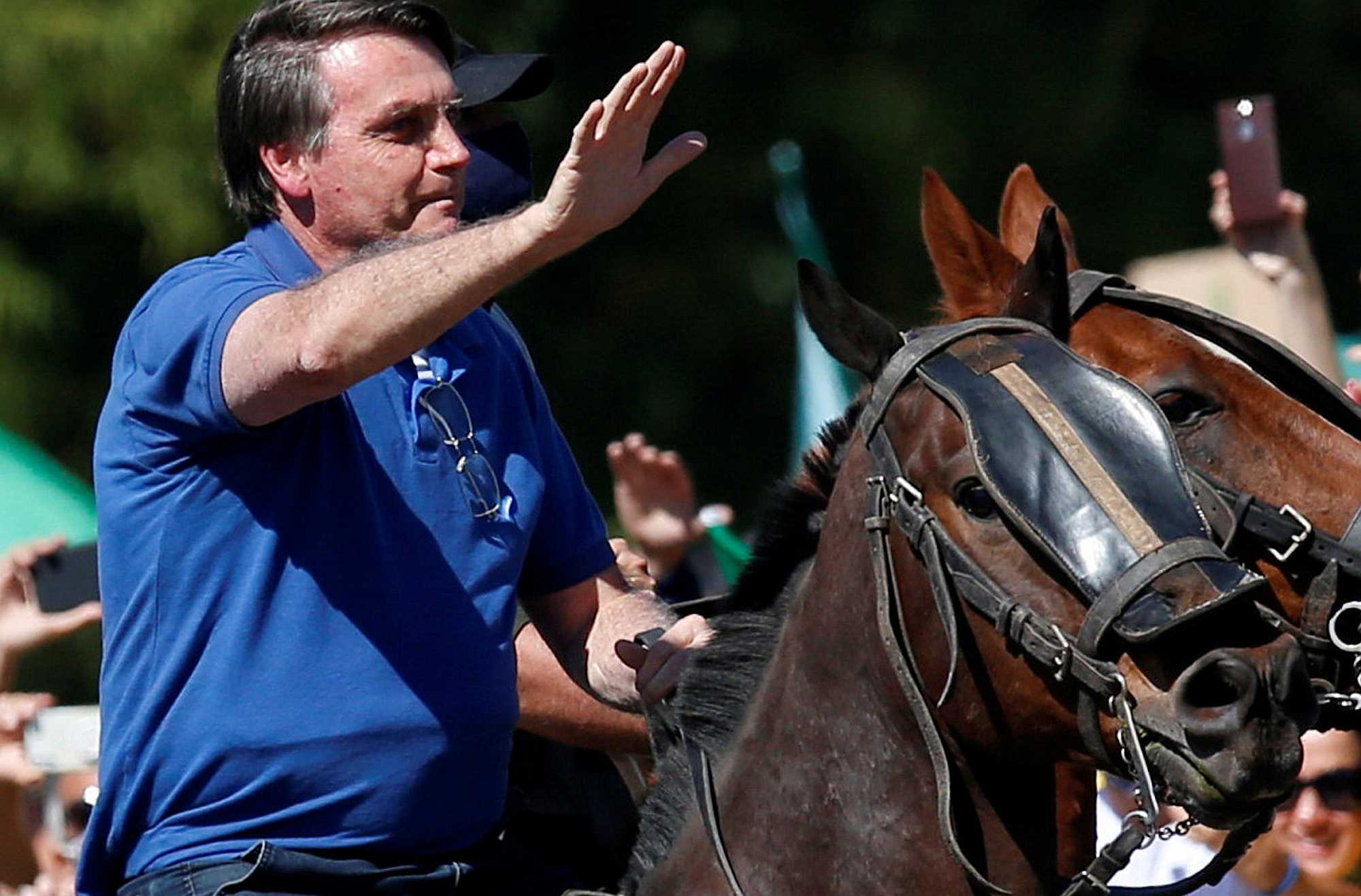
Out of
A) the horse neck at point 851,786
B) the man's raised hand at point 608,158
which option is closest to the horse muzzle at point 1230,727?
the horse neck at point 851,786

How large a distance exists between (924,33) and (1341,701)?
22.1ft

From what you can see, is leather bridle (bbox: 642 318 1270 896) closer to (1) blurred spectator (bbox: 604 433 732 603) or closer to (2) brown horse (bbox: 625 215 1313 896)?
(2) brown horse (bbox: 625 215 1313 896)

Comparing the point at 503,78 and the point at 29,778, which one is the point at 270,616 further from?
the point at 29,778

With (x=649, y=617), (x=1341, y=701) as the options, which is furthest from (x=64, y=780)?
(x=1341, y=701)

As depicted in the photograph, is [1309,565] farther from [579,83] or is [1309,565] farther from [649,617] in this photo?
[579,83]

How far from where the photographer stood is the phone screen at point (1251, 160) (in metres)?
4.82

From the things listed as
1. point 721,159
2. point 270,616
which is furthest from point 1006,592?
point 721,159

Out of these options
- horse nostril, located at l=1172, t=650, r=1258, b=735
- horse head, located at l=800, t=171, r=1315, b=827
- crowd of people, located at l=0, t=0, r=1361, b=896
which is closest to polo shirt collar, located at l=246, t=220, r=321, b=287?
crowd of people, located at l=0, t=0, r=1361, b=896

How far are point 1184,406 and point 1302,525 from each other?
0.73 ft

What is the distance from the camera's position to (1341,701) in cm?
305

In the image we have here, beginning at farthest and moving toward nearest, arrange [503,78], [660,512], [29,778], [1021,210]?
1. [660,512]
2. [29,778]
3. [503,78]
4. [1021,210]

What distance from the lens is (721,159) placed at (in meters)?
9.40

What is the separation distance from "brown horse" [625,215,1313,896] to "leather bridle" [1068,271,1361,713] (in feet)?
1.02

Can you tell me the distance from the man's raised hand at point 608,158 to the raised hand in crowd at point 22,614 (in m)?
3.21
